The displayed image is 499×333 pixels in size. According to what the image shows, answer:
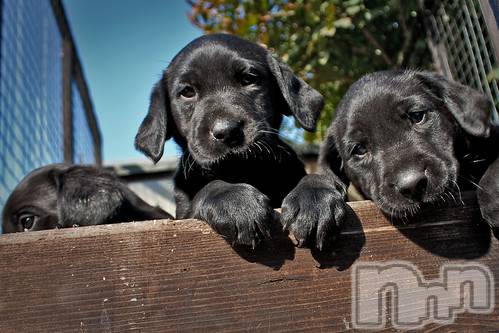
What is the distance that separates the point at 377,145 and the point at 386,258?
2.27 ft

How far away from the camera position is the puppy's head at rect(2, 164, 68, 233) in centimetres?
335

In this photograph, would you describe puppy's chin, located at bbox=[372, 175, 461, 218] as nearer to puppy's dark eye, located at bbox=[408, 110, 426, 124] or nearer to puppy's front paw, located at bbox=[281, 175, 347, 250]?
puppy's front paw, located at bbox=[281, 175, 347, 250]

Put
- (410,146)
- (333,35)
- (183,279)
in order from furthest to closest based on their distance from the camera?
(333,35)
(410,146)
(183,279)

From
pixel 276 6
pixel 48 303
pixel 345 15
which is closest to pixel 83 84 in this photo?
pixel 276 6

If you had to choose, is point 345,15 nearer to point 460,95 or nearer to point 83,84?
point 460,95

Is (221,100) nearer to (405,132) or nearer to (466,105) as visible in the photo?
(405,132)

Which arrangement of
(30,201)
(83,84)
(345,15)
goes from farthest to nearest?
(83,84)
(345,15)
(30,201)

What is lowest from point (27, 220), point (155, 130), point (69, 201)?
point (27, 220)

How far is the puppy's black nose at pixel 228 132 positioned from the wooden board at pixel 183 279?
722mm

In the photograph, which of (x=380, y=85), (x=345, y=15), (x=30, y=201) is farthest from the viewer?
(x=345, y=15)

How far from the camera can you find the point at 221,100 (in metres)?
2.94

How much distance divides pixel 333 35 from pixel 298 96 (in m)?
2.03

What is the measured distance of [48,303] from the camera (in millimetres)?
1956

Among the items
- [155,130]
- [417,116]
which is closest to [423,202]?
[417,116]
